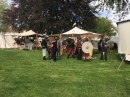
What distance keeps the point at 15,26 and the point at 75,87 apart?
25227mm

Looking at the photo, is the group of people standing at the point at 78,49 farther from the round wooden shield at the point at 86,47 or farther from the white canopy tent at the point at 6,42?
the white canopy tent at the point at 6,42

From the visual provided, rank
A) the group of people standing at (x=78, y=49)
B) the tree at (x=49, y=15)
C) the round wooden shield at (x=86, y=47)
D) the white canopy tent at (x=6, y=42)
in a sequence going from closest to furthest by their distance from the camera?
the round wooden shield at (x=86, y=47)
the group of people standing at (x=78, y=49)
the tree at (x=49, y=15)
the white canopy tent at (x=6, y=42)

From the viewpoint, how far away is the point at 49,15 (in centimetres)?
2830

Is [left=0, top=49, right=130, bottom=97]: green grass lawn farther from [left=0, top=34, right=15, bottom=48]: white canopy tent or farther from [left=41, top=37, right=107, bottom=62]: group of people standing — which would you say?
[left=0, top=34, right=15, bottom=48]: white canopy tent

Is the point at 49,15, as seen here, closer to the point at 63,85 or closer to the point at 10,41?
the point at 10,41

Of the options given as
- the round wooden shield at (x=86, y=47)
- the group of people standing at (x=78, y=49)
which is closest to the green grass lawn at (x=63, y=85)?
the round wooden shield at (x=86, y=47)

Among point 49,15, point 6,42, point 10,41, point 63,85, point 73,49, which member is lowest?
point 63,85

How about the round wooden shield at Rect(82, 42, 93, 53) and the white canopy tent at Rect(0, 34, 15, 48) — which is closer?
the round wooden shield at Rect(82, 42, 93, 53)

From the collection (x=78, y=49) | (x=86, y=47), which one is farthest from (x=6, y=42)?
(x=86, y=47)

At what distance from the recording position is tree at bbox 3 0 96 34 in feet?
91.8

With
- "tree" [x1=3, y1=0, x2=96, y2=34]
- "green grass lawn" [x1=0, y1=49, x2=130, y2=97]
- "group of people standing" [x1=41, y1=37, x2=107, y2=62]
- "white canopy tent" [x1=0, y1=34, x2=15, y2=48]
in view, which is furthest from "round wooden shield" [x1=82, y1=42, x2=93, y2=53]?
"white canopy tent" [x1=0, y1=34, x2=15, y2=48]

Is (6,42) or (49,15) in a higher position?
(49,15)

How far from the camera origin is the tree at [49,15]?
2798cm

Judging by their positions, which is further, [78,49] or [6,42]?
[6,42]
